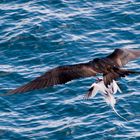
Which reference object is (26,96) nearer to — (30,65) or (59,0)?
(30,65)

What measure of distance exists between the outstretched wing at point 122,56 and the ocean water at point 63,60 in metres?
2.15

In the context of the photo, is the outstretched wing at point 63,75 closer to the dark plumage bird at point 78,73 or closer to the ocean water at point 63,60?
the dark plumage bird at point 78,73

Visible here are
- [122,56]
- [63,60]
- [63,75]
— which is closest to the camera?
[63,75]

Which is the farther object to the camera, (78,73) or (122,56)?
(122,56)

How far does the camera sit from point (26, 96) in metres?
17.3

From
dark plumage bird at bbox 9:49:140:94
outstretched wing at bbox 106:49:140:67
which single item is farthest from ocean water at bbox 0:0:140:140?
dark plumage bird at bbox 9:49:140:94

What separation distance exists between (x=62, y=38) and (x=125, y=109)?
4.62 metres

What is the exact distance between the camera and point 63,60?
749 inches

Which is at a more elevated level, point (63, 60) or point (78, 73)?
point (78, 73)

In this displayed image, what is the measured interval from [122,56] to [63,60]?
4967 millimetres

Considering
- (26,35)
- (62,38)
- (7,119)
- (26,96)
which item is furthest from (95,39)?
(7,119)

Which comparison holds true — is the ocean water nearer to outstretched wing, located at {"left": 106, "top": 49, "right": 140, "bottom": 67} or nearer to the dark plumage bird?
outstretched wing, located at {"left": 106, "top": 49, "right": 140, "bottom": 67}

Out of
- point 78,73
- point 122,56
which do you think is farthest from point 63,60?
A: point 78,73

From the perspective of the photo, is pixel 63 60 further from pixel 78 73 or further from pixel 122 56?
pixel 78 73
